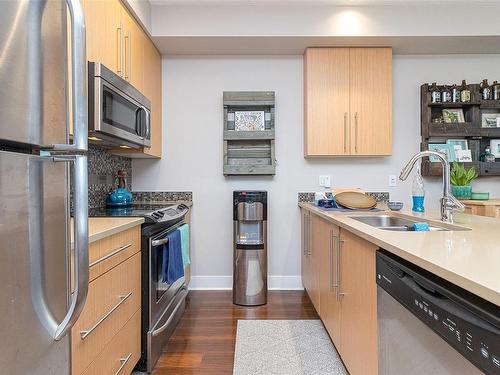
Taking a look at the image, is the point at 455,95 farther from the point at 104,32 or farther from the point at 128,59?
the point at 104,32

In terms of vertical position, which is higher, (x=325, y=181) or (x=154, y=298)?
(x=325, y=181)

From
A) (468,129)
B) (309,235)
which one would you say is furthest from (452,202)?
(468,129)

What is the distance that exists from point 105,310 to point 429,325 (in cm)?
120

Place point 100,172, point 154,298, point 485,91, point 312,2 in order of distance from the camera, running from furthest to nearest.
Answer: point 485,91
point 312,2
point 100,172
point 154,298

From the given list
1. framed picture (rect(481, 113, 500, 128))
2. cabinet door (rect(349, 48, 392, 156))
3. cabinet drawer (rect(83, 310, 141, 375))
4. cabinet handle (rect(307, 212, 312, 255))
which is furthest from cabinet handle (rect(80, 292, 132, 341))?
framed picture (rect(481, 113, 500, 128))

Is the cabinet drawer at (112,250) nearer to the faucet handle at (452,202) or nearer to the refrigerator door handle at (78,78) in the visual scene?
the refrigerator door handle at (78,78)

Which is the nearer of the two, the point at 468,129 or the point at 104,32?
the point at 104,32

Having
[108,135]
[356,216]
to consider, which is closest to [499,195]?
[356,216]

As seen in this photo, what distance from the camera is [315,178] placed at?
3.24 meters

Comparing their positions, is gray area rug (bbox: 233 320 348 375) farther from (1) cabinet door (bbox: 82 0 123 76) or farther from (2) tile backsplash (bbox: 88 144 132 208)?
(1) cabinet door (bbox: 82 0 123 76)

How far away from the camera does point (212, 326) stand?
2391 millimetres

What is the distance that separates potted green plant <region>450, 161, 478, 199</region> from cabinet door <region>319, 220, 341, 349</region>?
173cm

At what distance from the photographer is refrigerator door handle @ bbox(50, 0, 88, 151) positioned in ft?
2.49

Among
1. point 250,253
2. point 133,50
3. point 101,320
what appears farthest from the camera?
point 250,253
